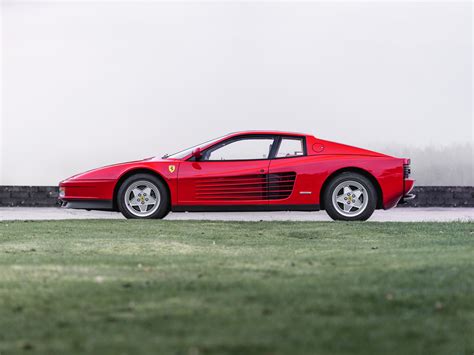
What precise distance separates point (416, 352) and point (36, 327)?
214cm

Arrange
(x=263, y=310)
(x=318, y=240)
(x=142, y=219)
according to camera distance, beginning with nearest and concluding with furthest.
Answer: (x=263, y=310) → (x=318, y=240) → (x=142, y=219)

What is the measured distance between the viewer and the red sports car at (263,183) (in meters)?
11.7

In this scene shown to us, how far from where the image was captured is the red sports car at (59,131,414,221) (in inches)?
462

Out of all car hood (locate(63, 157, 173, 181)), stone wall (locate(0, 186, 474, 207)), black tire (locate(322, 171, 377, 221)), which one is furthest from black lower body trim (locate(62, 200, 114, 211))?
stone wall (locate(0, 186, 474, 207))

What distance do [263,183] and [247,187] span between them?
9.7 inches

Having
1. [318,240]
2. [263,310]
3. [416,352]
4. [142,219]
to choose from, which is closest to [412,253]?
[318,240]

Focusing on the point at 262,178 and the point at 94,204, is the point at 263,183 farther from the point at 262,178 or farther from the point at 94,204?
the point at 94,204

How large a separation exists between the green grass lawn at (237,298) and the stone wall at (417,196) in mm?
8927

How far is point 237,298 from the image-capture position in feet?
→ 17.3

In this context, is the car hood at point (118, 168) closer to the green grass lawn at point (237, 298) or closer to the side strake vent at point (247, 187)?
the side strake vent at point (247, 187)

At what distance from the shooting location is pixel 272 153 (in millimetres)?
11984

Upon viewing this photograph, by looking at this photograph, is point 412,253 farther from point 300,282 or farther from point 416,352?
point 416,352

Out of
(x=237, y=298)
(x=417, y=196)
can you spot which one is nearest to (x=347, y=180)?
(x=237, y=298)

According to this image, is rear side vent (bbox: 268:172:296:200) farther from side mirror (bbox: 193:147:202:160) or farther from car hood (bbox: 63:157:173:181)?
car hood (bbox: 63:157:173:181)
